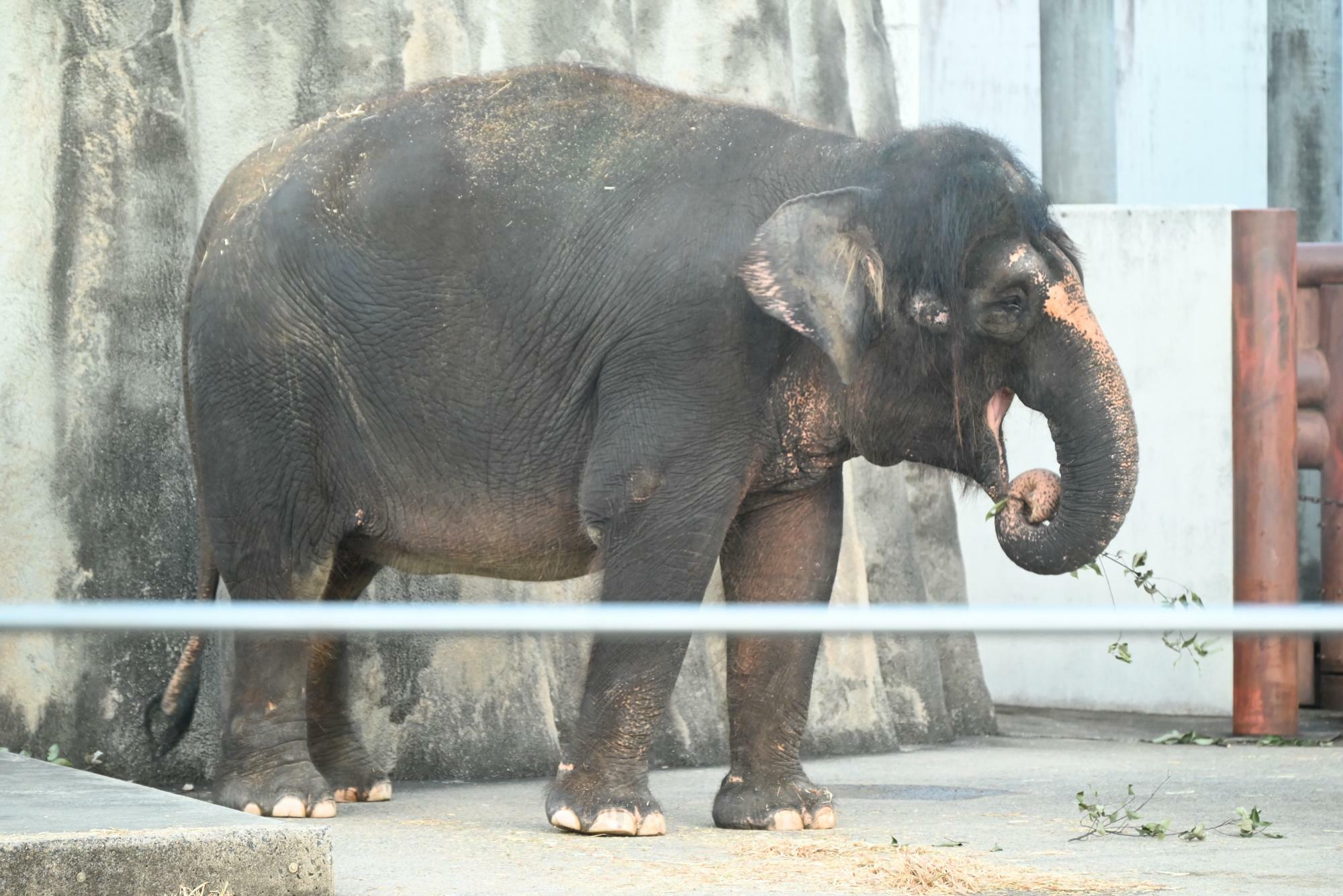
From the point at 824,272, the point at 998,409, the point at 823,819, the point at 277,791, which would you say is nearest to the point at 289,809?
the point at 277,791

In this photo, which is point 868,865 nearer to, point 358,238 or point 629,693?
point 629,693

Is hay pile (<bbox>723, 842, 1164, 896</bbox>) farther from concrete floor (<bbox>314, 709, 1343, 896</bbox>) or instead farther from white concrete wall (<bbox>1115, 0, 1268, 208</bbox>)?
white concrete wall (<bbox>1115, 0, 1268, 208</bbox>)

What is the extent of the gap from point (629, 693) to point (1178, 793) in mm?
1944

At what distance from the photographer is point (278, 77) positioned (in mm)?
6461

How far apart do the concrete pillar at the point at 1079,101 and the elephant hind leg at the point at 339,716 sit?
5.34 metres

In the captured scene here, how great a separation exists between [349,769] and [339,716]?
16 cm

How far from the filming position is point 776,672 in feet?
17.3

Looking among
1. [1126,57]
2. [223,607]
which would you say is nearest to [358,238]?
[223,607]

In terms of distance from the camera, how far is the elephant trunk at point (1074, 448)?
4879mm

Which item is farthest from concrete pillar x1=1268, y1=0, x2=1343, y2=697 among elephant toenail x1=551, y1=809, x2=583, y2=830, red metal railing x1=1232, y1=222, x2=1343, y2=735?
elephant toenail x1=551, y1=809, x2=583, y2=830

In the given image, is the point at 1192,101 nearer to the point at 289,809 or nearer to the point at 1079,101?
the point at 1079,101

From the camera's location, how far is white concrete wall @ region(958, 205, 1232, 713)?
7926 millimetres

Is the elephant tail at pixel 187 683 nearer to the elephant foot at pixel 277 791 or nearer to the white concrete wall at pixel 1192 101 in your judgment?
the elephant foot at pixel 277 791

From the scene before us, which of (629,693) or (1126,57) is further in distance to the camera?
(1126,57)
